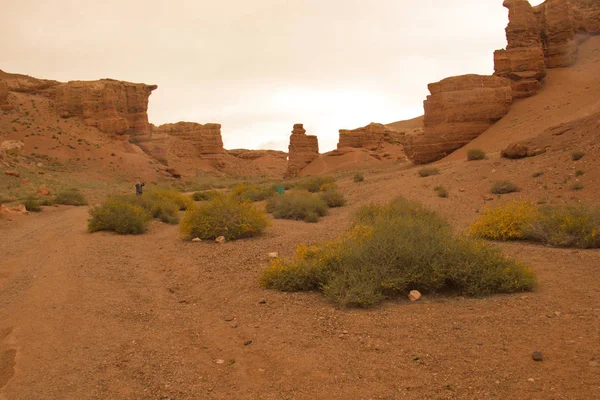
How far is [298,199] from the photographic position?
17.2 meters

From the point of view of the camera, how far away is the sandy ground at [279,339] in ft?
14.2

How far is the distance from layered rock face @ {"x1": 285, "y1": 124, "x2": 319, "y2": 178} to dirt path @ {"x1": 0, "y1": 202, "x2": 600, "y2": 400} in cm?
4552

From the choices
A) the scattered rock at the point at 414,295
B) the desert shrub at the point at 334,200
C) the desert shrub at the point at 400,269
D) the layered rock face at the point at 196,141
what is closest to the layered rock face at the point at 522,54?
the desert shrub at the point at 334,200

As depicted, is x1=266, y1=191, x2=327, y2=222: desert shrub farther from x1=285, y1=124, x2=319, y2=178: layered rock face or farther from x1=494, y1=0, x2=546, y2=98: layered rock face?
x1=285, y1=124, x2=319, y2=178: layered rock face

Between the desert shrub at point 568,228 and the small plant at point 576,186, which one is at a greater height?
the small plant at point 576,186

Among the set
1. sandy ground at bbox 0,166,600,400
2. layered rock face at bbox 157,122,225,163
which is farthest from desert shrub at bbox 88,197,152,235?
layered rock face at bbox 157,122,225,163

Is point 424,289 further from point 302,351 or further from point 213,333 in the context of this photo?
point 213,333

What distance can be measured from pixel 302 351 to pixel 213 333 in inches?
51.2

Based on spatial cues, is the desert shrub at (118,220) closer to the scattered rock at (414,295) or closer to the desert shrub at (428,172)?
A: the scattered rock at (414,295)

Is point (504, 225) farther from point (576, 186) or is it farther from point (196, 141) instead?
point (196, 141)

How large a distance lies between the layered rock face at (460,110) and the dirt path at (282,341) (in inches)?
786

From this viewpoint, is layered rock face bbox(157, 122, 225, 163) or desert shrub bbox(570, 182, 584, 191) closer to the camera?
desert shrub bbox(570, 182, 584, 191)

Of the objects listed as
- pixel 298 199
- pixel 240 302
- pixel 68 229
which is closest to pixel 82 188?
pixel 68 229

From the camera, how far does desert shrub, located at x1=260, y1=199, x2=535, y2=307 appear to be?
258 inches
